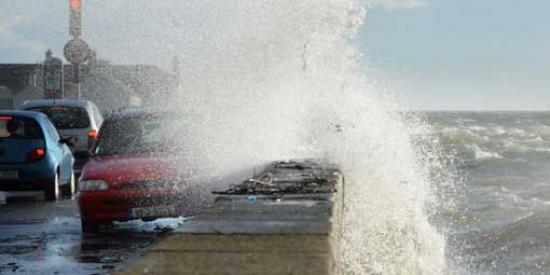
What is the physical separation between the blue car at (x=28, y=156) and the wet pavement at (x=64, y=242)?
2100 mm

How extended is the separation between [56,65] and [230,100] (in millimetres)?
25189

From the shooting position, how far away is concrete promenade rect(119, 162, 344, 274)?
134 inches

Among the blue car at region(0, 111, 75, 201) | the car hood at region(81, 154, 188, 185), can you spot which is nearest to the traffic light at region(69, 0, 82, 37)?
the blue car at region(0, 111, 75, 201)

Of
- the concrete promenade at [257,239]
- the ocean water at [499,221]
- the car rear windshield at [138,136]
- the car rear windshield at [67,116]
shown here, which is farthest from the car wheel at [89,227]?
the car rear windshield at [67,116]

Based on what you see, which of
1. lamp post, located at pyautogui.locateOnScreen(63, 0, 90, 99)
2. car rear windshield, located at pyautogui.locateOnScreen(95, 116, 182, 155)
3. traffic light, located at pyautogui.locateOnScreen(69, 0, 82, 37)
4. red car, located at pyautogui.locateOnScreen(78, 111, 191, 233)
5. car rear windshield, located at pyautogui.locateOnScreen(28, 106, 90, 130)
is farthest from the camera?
lamp post, located at pyautogui.locateOnScreen(63, 0, 90, 99)

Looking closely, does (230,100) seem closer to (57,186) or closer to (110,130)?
(110,130)

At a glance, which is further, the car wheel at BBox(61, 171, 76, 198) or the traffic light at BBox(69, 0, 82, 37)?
the traffic light at BBox(69, 0, 82, 37)

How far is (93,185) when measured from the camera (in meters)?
11.6

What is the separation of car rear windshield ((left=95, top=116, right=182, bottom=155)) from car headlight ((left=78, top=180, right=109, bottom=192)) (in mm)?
907

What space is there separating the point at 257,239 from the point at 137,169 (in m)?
7.74

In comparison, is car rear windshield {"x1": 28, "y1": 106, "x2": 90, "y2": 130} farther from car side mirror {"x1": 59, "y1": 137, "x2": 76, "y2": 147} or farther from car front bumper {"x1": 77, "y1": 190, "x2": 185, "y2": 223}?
car front bumper {"x1": 77, "y1": 190, "x2": 185, "y2": 223}

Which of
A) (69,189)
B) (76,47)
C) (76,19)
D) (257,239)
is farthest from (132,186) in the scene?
(76,47)

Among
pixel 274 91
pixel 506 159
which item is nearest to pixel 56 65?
pixel 506 159

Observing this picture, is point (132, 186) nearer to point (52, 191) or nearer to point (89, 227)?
point (89, 227)
